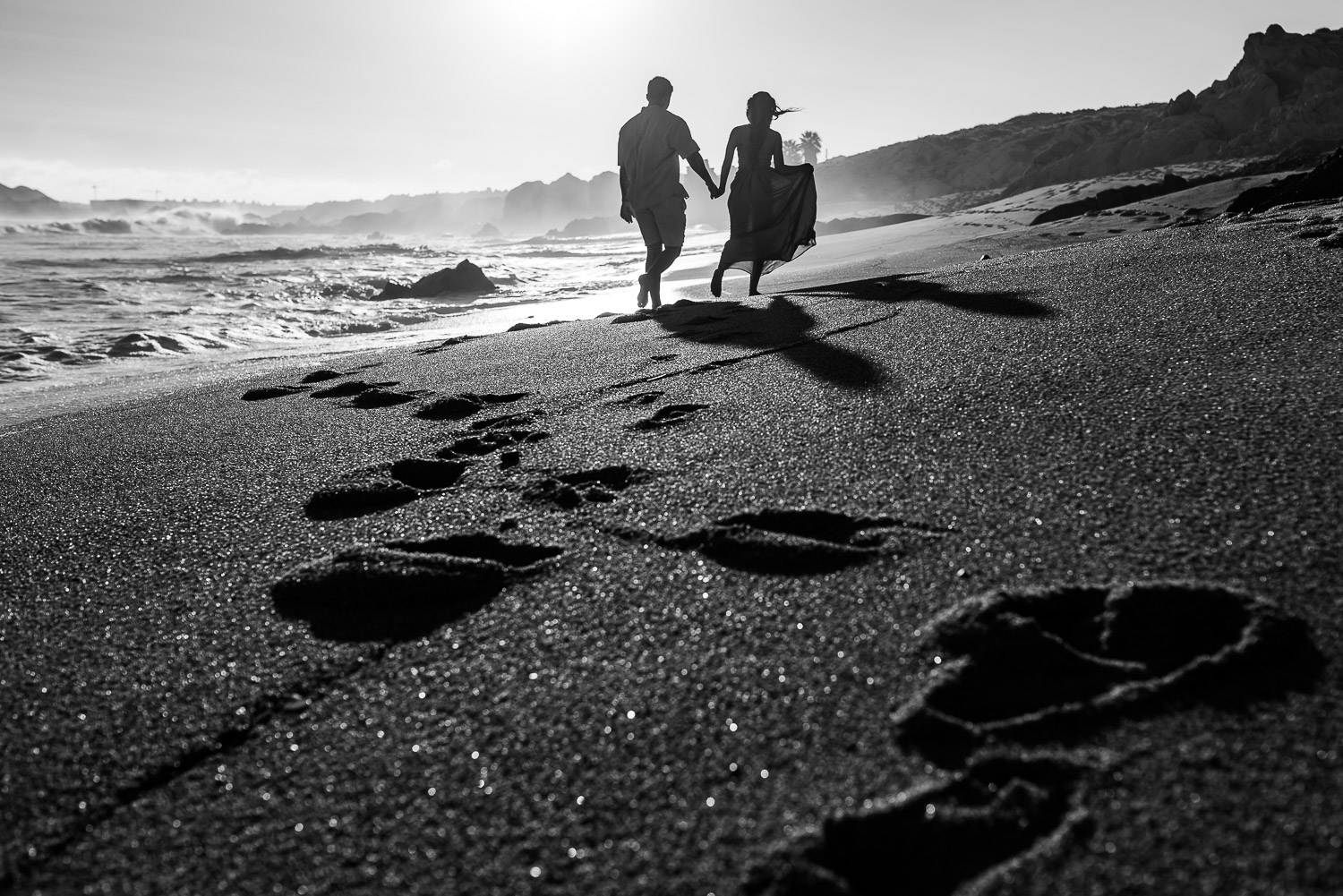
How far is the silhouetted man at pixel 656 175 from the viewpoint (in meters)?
6.10

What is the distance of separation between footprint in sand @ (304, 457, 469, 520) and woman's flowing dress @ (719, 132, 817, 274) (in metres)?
4.44

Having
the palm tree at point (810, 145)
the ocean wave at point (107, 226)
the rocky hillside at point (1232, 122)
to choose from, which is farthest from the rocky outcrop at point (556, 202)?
the rocky hillside at point (1232, 122)

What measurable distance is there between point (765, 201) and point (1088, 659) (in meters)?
5.50

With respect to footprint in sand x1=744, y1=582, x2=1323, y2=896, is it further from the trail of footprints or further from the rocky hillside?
the rocky hillside

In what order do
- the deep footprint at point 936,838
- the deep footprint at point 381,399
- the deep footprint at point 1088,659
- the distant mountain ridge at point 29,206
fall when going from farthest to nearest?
the distant mountain ridge at point 29,206, the deep footprint at point 381,399, the deep footprint at point 1088,659, the deep footprint at point 936,838

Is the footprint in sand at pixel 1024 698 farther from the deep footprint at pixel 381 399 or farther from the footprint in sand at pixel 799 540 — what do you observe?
the deep footprint at pixel 381 399

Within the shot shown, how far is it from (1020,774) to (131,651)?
1084 mm

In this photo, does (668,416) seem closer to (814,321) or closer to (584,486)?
(584,486)

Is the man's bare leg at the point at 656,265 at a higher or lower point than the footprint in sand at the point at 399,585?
higher

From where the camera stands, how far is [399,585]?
4.19 feet

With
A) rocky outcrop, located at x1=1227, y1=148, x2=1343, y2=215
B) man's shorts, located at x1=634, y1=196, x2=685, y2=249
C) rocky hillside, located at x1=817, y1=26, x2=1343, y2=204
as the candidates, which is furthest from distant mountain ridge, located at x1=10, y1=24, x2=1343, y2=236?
man's shorts, located at x1=634, y1=196, x2=685, y2=249

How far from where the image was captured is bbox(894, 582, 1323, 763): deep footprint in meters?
0.83

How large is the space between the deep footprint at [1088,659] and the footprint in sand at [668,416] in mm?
1127

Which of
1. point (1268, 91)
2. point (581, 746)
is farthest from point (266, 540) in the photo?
point (1268, 91)
